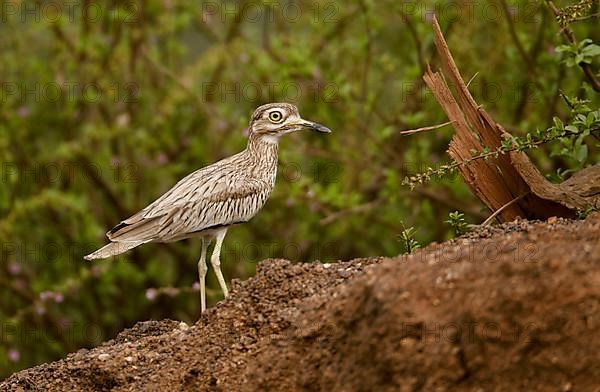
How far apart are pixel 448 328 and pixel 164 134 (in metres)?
6.42

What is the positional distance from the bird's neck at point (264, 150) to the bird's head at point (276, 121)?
21 millimetres

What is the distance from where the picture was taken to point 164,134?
9039mm

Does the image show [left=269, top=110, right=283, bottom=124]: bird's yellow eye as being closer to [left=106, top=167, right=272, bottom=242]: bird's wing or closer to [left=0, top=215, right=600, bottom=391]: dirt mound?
[left=106, top=167, right=272, bottom=242]: bird's wing

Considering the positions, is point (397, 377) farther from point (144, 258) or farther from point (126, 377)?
point (144, 258)

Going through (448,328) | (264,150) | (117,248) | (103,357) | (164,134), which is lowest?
(448,328)

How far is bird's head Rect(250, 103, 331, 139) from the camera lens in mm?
6066

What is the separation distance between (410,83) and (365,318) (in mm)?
4909

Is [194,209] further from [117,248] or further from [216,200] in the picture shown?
[117,248]

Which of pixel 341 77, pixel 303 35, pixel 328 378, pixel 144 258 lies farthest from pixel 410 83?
pixel 328 378

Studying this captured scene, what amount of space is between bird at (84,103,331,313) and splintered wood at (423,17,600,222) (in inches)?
52.9

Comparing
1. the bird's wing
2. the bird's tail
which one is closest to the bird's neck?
the bird's wing

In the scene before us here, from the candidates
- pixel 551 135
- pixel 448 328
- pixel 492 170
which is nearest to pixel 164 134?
pixel 492 170

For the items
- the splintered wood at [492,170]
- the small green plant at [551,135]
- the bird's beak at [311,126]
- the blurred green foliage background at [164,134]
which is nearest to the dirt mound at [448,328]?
the small green plant at [551,135]

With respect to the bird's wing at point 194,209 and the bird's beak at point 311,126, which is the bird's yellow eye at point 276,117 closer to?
the bird's beak at point 311,126
